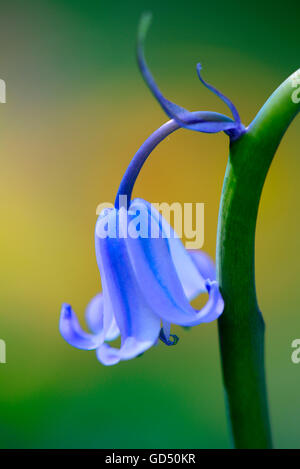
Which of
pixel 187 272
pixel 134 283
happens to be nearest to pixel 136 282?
pixel 134 283

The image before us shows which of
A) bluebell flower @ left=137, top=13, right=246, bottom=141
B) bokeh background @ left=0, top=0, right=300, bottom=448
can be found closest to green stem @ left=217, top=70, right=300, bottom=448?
bluebell flower @ left=137, top=13, right=246, bottom=141

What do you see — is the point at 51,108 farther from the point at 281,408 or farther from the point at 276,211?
the point at 281,408

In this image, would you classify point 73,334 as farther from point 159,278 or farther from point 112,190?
point 112,190

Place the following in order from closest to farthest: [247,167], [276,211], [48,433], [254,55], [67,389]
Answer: [247,167] → [48,433] → [67,389] → [276,211] → [254,55]

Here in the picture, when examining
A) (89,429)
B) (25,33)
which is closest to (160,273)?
(89,429)

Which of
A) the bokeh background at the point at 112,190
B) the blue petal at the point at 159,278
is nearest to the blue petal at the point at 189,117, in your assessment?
the blue petal at the point at 159,278
